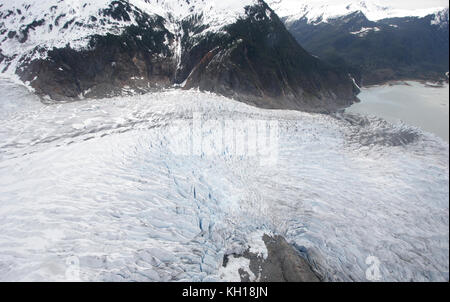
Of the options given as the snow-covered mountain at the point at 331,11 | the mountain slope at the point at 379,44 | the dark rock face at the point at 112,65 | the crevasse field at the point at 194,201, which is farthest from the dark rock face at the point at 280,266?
the snow-covered mountain at the point at 331,11

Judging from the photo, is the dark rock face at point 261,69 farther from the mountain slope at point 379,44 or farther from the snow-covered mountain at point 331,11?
the snow-covered mountain at point 331,11

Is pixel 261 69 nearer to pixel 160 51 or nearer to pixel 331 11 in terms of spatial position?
pixel 160 51

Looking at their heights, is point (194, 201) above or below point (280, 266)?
above

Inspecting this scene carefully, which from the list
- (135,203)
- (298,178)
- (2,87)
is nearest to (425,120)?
(298,178)

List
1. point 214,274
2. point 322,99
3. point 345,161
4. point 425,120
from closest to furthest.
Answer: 1. point 214,274
2. point 345,161
3. point 425,120
4. point 322,99

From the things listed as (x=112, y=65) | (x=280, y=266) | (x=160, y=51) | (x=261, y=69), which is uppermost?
(x=160, y=51)

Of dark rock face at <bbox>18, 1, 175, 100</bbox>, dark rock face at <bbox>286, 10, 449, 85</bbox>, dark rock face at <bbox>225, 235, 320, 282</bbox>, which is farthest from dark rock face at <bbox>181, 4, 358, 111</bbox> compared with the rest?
dark rock face at <bbox>286, 10, 449, 85</bbox>

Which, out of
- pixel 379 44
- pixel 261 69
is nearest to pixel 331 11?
pixel 379 44
